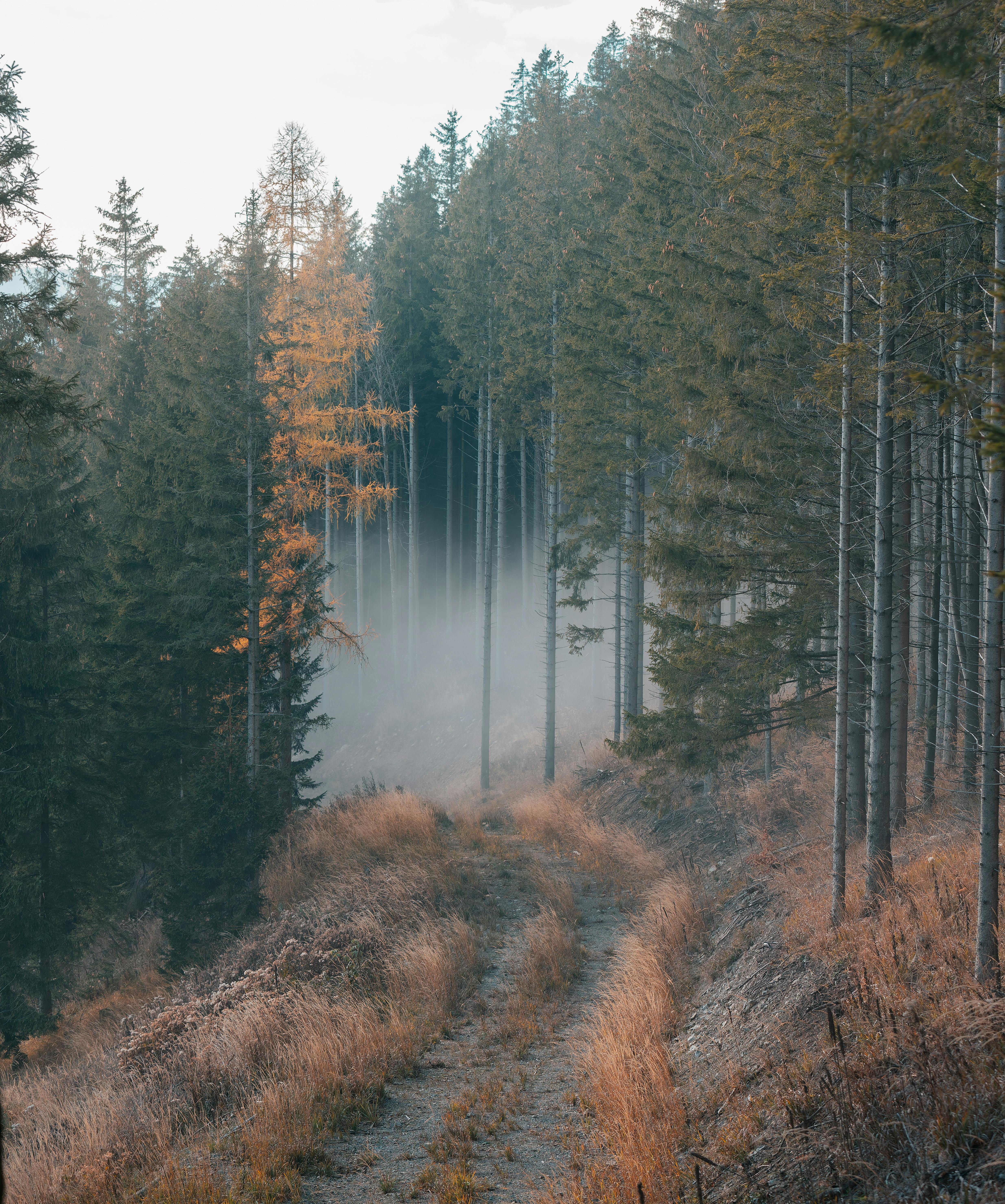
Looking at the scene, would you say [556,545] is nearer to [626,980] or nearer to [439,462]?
[626,980]

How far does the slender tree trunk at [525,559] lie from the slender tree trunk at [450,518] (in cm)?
341

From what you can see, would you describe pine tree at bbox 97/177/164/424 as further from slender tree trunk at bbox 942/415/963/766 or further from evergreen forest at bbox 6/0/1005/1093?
slender tree trunk at bbox 942/415/963/766

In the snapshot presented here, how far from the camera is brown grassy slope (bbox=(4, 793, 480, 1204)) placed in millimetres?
5965

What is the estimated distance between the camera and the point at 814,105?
877 centimetres

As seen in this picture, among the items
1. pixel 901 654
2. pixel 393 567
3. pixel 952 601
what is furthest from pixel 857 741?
pixel 393 567

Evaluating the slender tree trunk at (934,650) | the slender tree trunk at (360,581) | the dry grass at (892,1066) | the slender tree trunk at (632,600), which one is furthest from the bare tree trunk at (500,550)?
the dry grass at (892,1066)

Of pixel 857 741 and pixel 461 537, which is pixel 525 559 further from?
pixel 857 741

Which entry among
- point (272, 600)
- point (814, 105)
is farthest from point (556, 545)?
point (814, 105)

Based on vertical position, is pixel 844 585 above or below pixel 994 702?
above

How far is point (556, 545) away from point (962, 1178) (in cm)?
1970

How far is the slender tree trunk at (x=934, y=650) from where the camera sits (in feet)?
36.0

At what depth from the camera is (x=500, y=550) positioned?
102ft

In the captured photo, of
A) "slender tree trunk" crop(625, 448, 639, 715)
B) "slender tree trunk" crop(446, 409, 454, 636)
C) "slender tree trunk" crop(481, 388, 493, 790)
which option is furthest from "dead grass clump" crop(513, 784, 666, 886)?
"slender tree trunk" crop(446, 409, 454, 636)

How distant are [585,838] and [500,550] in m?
15.8
